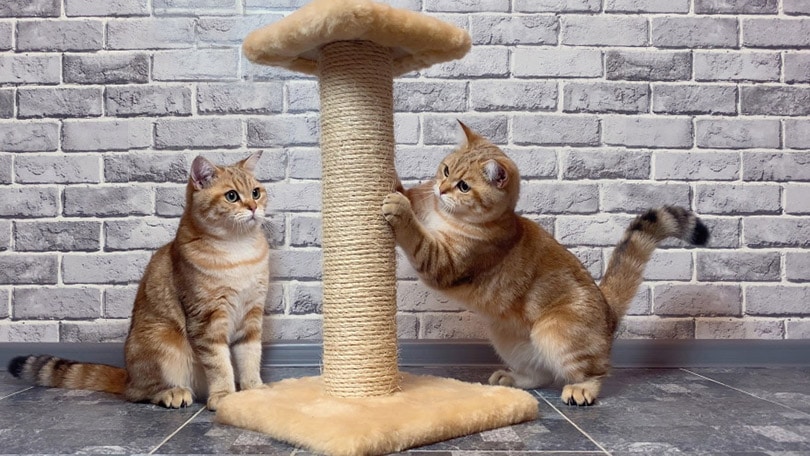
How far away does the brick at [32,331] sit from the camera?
225 cm

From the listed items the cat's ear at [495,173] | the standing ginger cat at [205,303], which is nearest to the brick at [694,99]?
the cat's ear at [495,173]

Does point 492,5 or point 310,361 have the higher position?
point 492,5

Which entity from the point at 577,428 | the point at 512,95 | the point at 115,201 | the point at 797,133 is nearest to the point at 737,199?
the point at 797,133

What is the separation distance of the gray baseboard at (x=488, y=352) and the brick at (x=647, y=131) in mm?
717

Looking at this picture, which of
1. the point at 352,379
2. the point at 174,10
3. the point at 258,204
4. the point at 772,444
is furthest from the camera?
the point at 174,10

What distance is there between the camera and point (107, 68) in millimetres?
2234

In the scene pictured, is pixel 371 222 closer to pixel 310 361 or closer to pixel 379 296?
pixel 379 296

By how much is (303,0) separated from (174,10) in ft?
Result: 1.48

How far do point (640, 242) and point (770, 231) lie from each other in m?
0.72

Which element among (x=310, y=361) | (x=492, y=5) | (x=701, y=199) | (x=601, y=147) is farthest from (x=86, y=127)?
(x=701, y=199)

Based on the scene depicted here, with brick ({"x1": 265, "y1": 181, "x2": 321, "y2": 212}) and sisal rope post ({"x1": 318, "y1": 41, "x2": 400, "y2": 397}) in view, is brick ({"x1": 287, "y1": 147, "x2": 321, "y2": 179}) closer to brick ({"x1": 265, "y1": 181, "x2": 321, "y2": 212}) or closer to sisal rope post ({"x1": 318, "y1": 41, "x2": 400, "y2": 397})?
brick ({"x1": 265, "y1": 181, "x2": 321, "y2": 212})

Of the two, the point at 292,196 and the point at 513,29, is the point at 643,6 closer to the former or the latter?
the point at 513,29

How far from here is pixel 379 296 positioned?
5.20 ft

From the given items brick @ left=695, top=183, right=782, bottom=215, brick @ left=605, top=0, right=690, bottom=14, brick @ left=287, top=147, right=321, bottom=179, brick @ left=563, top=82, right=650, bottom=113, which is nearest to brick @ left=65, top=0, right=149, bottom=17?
brick @ left=287, top=147, right=321, bottom=179
